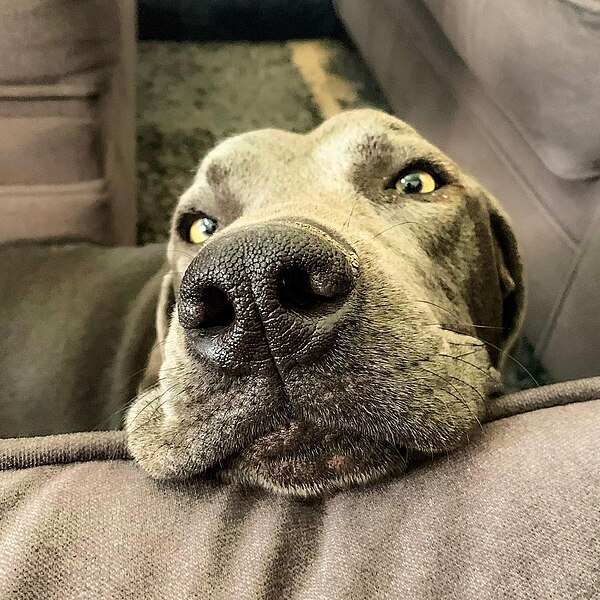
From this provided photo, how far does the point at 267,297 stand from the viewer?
45.5 inches

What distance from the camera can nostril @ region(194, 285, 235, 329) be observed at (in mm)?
1219

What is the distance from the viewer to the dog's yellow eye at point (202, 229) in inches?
84.0

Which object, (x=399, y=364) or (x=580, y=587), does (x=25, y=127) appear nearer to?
→ (x=399, y=364)

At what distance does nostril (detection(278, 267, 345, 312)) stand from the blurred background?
1393 millimetres

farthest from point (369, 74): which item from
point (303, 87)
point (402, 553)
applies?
point (402, 553)

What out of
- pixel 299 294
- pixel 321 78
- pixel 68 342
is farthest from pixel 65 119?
pixel 321 78

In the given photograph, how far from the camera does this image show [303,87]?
15.6 ft

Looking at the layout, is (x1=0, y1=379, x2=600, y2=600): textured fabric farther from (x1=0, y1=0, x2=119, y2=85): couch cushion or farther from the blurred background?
(x1=0, y1=0, x2=119, y2=85): couch cushion

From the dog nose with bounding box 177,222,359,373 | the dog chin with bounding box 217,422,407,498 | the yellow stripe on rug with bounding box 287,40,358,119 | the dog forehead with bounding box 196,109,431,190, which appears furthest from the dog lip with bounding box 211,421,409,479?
the yellow stripe on rug with bounding box 287,40,358,119

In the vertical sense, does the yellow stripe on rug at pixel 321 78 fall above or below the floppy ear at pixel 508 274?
below

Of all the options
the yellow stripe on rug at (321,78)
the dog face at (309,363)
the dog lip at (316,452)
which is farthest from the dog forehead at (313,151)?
the yellow stripe on rug at (321,78)

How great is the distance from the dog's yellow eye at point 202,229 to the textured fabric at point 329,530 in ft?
3.08

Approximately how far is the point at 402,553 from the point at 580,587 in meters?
0.26

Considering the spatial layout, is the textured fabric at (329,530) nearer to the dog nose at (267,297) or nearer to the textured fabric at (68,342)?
the dog nose at (267,297)
